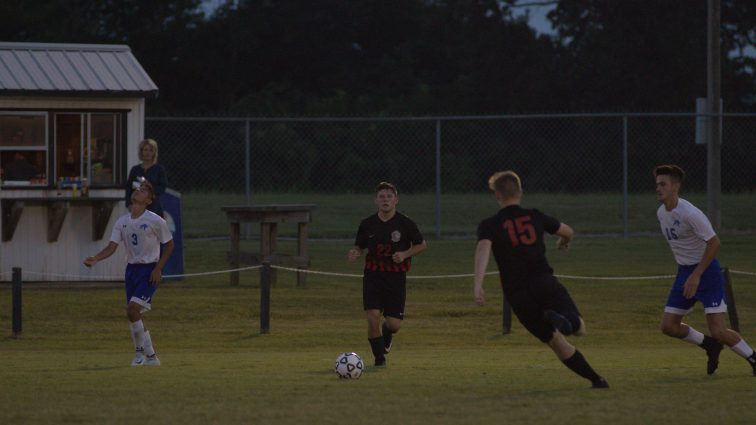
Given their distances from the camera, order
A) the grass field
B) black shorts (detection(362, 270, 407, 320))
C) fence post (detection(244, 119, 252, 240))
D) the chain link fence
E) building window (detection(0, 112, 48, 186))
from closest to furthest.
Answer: the grass field
black shorts (detection(362, 270, 407, 320))
building window (detection(0, 112, 48, 186))
fence post (detection(244, 119, 252, 240))
the chain link fence

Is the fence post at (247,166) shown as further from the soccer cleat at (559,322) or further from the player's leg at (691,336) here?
the soccer cleat at (559,322)

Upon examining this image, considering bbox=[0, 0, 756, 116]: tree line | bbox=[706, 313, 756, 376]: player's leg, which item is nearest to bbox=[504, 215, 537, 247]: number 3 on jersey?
bbox=[706, 313, 756, 376]: player's leg

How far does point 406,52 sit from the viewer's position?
5475cm

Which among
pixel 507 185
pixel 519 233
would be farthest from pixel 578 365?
pixel 507 185

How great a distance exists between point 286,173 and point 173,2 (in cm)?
2388

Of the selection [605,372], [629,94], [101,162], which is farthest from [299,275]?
[629,94]

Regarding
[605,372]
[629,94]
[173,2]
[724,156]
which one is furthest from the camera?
[173,2]

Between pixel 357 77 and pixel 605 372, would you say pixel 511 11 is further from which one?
pixel 605 372

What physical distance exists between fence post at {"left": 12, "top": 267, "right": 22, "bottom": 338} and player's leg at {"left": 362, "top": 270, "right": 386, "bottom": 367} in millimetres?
4697

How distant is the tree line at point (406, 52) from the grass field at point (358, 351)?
20837 millimetres

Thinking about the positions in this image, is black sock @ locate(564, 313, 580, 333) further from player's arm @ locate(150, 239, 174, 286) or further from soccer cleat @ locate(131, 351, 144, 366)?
soccer cleat @ locate(131, 351, 144, 366)

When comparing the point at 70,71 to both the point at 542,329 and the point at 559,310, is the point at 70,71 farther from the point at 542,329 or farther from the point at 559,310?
the point at 559,310

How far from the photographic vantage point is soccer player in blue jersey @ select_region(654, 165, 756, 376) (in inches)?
418

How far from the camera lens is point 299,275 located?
62.4 ft
